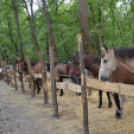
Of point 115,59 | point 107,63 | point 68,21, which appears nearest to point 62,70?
point 107,63

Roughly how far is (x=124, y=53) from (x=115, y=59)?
0.86 ft

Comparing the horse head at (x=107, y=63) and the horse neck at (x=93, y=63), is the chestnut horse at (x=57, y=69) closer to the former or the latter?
the horse neck at (x=93, y=63)

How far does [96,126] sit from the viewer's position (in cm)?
395

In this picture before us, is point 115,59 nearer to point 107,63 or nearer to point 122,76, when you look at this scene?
point 107,63

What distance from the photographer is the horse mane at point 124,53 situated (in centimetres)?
371

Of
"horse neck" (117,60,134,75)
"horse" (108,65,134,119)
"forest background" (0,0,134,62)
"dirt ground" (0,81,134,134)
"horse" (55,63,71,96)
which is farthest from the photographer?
"forest background" (0,0,134,62)

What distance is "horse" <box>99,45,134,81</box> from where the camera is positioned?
12.3ft

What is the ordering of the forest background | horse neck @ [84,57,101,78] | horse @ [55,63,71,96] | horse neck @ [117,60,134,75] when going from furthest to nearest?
the forest background, horse @ [55,63,71,96], horse neck @ [84,57,101,78], horse neck @ [117,60,134,75]

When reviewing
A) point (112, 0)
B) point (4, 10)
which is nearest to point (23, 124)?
Result: point (112, 0)

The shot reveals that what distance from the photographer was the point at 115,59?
392 cm

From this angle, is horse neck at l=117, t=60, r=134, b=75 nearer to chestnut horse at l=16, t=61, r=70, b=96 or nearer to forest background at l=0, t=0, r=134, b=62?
chestnut horse at l=16, t=61, r=70, b=96

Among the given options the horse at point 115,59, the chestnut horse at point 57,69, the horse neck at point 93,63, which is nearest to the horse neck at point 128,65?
the horse at point 115,59

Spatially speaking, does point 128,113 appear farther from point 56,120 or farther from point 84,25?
point 84,25

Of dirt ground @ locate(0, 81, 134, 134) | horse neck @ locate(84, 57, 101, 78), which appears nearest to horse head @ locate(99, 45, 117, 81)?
dirt ground @ locate(0, 81, 134, 134)
